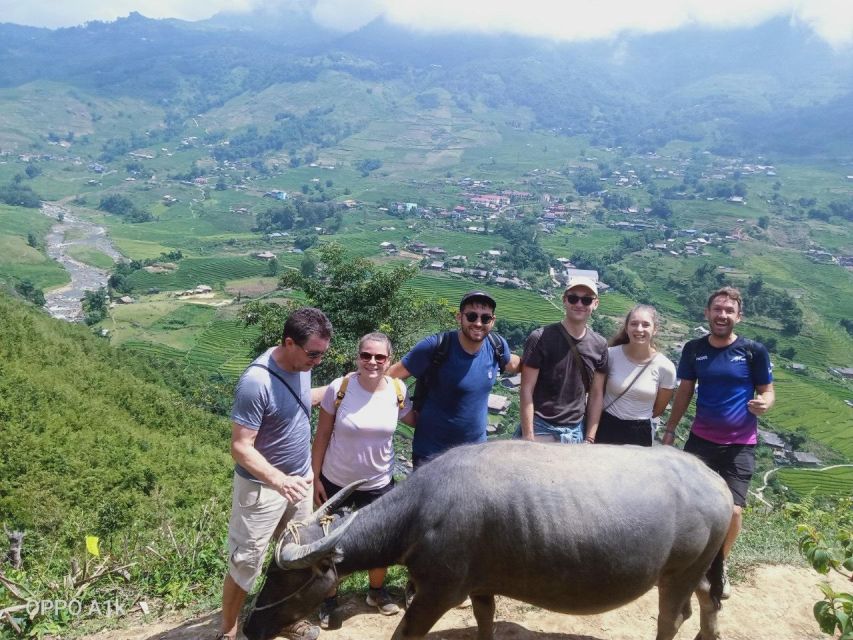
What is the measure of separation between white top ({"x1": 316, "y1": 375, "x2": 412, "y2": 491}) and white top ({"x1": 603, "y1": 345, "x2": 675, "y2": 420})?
161cm

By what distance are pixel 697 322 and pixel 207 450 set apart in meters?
46.2

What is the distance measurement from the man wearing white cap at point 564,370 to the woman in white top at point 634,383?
16cm

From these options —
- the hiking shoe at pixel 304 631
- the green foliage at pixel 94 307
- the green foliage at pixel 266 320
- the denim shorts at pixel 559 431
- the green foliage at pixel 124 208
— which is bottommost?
the green foliage at pixel 94 307

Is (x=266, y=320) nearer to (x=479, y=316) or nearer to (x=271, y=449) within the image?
(x=271, y=449)

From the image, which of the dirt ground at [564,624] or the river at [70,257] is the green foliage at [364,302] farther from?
the river at [70,257]

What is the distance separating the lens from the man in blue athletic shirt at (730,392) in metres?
3.94

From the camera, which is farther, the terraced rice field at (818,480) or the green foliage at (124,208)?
the green foliage at (124,208)

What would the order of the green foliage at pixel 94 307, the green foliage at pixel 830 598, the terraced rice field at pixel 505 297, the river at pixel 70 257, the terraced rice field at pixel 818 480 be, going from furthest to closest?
the terraced rice field at pixel 505 297 < the river at pixel 70 257 < the green foliage at pixel 94 307 < the terraced rice field at pixel 818 480 < the green foliage at pixel 830 598

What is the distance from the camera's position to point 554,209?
96.6 m

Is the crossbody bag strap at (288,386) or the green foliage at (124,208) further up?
the crossbody bag strap at (288,386)

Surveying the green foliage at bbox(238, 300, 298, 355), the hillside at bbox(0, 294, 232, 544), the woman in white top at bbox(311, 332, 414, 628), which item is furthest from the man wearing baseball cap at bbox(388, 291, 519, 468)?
the green foliage at bbox(238, 300, 298, 355)

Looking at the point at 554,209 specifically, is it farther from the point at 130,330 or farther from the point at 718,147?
the point at 718,147

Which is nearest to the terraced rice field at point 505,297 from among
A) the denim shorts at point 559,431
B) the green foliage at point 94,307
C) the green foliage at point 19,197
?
the green foliage at point 94,307

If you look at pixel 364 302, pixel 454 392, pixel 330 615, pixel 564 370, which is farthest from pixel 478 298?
pixel 364 302
